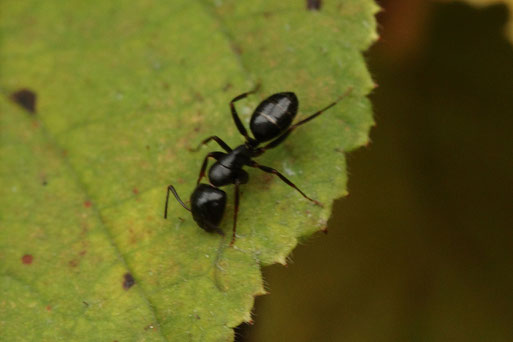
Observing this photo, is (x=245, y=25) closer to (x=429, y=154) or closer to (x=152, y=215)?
(x=152, y=215)

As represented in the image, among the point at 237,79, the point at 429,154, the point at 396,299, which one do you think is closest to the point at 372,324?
the point at 396,299

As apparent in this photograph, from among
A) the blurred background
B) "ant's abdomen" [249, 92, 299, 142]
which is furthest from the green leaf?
the blurred background

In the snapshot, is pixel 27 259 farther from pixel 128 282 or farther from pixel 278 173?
pixel 278 173

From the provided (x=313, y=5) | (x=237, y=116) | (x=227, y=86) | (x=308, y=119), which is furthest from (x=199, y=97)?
(x=313, y=5)

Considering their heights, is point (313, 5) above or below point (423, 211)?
above

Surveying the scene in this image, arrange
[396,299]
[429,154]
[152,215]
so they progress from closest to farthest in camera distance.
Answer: [152,215], [396,299], [429,154]

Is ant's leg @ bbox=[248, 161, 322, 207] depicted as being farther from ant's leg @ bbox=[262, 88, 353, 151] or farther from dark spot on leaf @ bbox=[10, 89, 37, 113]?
dark spot on leaf @ bbox=[10, 89, 37, 113]
